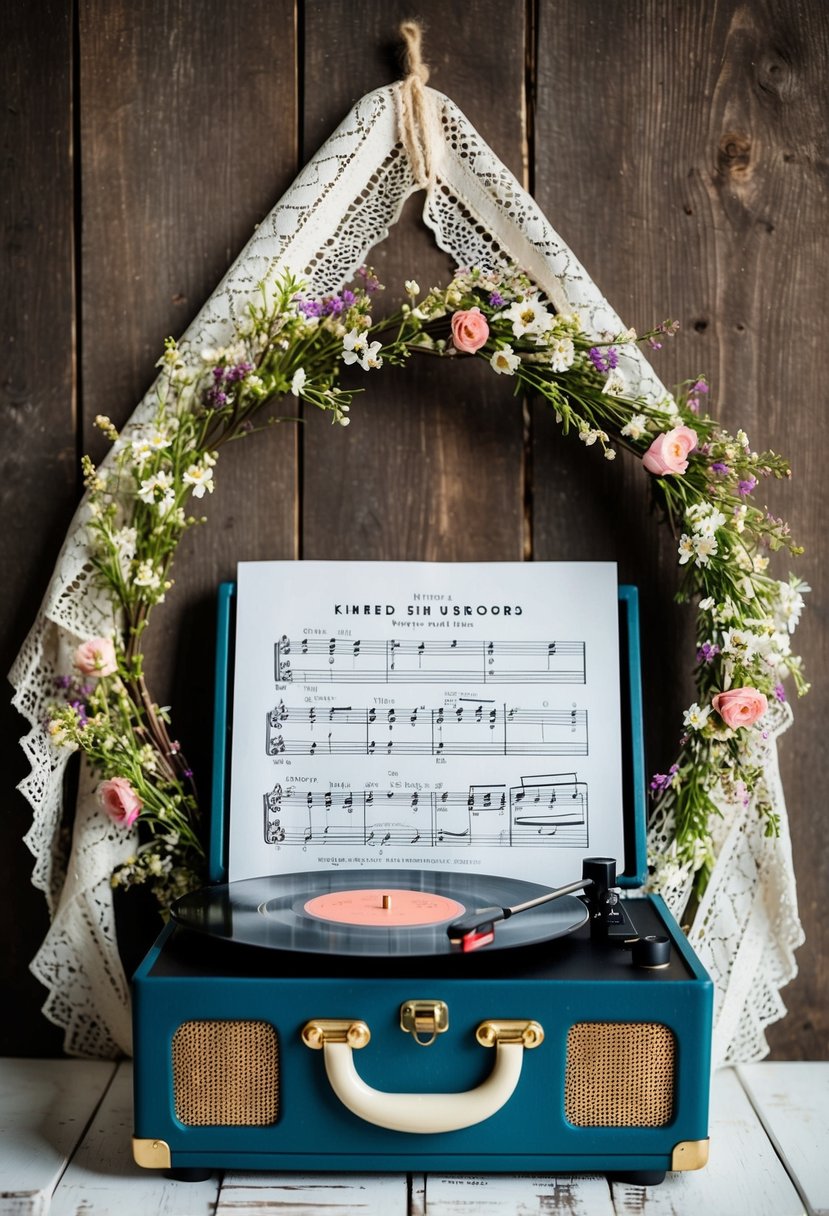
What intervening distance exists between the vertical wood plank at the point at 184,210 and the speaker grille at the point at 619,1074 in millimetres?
547

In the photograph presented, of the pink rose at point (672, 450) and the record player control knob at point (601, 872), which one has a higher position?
the pink rose at point (672, 450)

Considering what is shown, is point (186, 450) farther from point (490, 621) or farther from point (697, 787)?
point (697, 787)

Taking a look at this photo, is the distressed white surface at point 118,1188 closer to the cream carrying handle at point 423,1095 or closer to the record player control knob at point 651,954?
the cream carrying handle at point 423,1095

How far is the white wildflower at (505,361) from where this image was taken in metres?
1.19

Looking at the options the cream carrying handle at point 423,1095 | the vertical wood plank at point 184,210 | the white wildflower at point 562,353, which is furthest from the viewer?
the vertical wood plank at point 184,210

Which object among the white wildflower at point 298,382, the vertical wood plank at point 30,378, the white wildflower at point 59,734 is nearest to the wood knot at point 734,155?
the white wildflower at point 298,382

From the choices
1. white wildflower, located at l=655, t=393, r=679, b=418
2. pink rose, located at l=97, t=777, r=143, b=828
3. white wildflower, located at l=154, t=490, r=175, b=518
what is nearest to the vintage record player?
pink rose, located at l=97, t=777, r=143, b=828

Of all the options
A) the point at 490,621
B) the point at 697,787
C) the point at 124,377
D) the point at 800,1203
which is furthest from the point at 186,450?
the point at 800,1203

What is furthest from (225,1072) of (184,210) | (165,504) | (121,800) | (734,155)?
(734,155)

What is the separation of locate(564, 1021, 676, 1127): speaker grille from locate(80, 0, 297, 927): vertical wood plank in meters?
0.55

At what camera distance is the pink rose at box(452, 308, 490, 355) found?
118cm

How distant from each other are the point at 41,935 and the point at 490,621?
65cm

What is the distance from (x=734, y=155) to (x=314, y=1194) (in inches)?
45.8

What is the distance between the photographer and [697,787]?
1207mm
